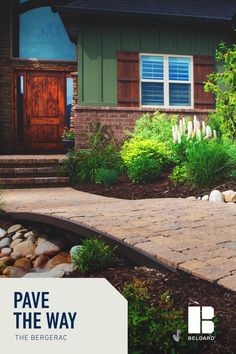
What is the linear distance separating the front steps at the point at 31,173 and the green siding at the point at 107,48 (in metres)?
2.16

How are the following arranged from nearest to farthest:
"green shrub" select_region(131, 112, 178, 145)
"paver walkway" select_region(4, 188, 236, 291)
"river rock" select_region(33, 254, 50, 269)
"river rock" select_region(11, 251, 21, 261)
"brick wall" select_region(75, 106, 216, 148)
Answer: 1. "paver walkway" select_region(4, 188, 236, 291)
2. "river rock" select_region(33, 254, 50, 269)
3. "river rock" select_region(11, 251, 21, 261)
4. "green shrub" select_region(131, 112, 178, 145)
5. "brick wall" select_region(75, 106, 216, 148)

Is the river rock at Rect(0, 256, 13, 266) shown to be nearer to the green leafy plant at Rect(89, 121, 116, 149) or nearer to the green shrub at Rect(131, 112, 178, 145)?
the green shrub at Rect(131, 112, 178, 145)

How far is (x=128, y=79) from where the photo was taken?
977 cm

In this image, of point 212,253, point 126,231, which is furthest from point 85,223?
point 212,253

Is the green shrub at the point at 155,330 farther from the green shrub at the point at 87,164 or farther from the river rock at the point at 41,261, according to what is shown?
the green shrub at the point at 87,164

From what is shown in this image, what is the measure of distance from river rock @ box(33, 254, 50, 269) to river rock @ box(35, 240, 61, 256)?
5 cm

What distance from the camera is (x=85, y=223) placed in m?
3.30

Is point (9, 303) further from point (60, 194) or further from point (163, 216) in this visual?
point (60, 194)

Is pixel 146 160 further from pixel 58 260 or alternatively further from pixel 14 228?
pixel 58 260

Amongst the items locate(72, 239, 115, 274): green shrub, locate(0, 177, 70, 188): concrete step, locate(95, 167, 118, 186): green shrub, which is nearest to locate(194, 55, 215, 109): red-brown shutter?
locate(95, 167, 118, 186): green shrub

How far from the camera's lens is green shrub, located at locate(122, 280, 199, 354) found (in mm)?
1448

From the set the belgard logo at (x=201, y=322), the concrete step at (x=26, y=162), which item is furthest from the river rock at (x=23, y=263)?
the concrete step at (x=26, y=162)

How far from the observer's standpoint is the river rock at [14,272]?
3.07 meters

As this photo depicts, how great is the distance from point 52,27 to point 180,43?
358cm
